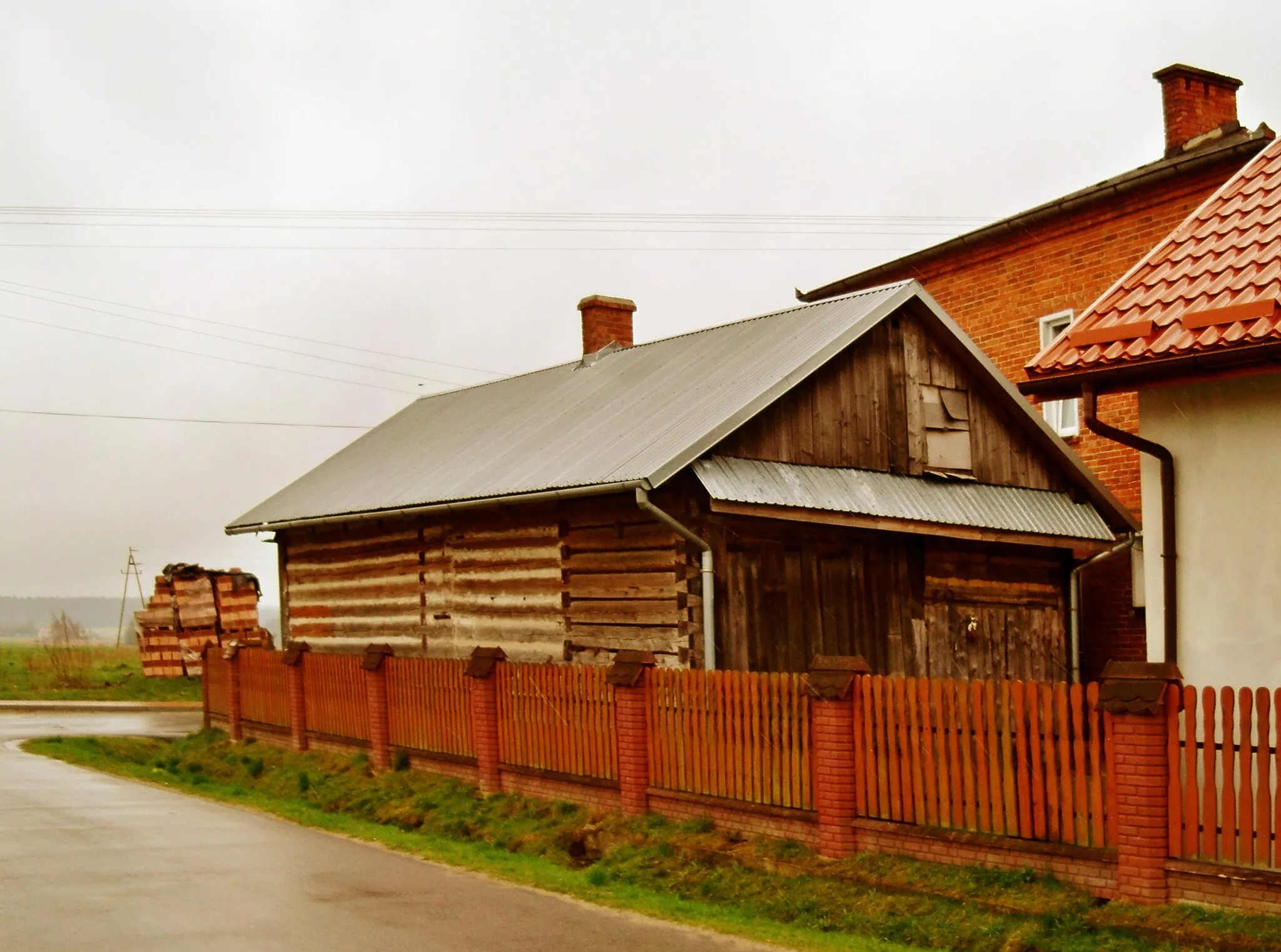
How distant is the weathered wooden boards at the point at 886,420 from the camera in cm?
1645

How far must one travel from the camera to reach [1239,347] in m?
9.38

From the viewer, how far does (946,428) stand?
18.3m

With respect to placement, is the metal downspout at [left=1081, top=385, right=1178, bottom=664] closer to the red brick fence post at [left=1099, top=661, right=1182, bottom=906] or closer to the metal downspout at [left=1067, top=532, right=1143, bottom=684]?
the red brick fence post at [left=1099, top=661, right=1182, bottom=906]

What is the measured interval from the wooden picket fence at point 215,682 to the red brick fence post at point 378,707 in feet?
21.2

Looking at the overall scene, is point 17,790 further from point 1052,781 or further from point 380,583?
point 1052,781

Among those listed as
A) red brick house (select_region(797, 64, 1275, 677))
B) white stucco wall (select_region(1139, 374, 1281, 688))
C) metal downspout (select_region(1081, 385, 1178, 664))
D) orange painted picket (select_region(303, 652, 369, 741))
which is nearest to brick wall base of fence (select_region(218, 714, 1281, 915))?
white stucco wall (select_region(1139, 374, 1281, 688))

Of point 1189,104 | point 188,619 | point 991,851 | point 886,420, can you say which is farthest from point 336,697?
point 188,619

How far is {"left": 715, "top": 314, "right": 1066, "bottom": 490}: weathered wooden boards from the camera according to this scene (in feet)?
54.0

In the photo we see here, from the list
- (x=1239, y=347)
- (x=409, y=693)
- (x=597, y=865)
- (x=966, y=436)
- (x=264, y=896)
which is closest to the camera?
(x=1239, y=347)

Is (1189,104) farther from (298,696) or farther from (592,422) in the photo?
(298,696)

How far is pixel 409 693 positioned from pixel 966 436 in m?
8.07

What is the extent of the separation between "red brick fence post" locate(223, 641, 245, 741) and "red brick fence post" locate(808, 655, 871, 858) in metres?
14.2

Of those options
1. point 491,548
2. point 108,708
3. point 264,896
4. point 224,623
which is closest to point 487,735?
point 491,548

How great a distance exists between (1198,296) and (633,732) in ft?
20.9
